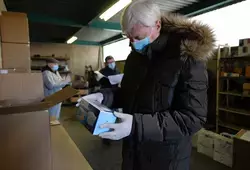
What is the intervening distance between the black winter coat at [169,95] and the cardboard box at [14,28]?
1655 mm

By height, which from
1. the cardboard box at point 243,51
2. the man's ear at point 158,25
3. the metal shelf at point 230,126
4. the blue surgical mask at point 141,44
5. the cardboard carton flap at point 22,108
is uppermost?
the cardboard box at point 243,51

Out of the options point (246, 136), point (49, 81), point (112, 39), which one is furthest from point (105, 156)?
point (112, 39)

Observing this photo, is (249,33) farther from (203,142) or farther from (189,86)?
(189,86)

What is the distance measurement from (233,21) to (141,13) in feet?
9.77

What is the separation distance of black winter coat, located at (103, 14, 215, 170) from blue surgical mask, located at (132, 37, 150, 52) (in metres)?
0.03

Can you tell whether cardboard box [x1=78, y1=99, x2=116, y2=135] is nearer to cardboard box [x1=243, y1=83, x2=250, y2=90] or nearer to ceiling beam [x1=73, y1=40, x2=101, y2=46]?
cardboard box [x1=243, y1=83, x2=250, y2=90]

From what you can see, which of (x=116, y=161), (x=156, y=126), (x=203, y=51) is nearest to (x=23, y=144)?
(x=156, y=126)

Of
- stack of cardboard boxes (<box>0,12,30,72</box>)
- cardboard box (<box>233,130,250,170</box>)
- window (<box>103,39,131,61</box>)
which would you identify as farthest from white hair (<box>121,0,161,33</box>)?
window (<box>103,39,131,61</box>)

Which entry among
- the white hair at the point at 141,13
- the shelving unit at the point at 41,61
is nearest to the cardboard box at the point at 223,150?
the white hair at the point at 141,13

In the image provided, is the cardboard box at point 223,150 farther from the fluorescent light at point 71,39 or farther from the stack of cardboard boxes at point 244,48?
the fluorescent light at point 71,39

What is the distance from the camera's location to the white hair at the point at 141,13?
91cm

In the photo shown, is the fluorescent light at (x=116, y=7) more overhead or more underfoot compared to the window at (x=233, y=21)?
more overhead

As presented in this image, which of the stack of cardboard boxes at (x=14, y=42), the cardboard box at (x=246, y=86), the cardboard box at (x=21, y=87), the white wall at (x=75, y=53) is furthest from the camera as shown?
the white wall at (x=75, y=53)

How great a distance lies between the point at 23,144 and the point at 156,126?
483 millimetres
